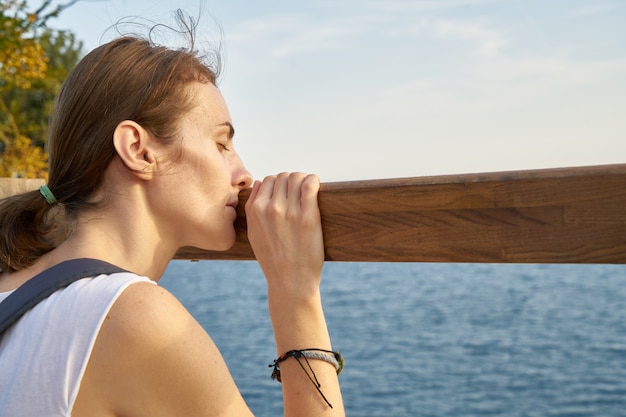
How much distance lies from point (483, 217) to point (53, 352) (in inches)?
28.9

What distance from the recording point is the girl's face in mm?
1540

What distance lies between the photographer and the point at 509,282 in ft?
152

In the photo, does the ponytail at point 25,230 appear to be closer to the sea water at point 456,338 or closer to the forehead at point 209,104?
the forehead at point 209,104

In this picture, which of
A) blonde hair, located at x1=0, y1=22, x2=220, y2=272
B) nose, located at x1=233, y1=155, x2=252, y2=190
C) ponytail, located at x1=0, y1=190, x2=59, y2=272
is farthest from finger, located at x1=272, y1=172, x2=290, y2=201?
ponytail, located at x1=0, y1=190, x2=59, y2=272

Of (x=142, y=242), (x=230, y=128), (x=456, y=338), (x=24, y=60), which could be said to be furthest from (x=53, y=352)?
(x=456, y=338)

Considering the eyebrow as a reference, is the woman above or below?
below

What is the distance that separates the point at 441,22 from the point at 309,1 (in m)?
10.1

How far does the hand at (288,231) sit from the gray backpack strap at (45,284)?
0.27 m

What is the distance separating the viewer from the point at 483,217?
1172 millimetres

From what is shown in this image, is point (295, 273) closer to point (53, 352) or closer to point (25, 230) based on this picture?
point (53, 352)

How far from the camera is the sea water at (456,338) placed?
25641mm

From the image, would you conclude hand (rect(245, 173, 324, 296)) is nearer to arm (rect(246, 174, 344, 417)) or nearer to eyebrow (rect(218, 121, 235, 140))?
arm (rect(246, 174, 344, 417))

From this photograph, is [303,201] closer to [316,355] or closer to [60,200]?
[316,355]

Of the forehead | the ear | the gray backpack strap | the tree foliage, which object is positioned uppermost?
the tree foliage
